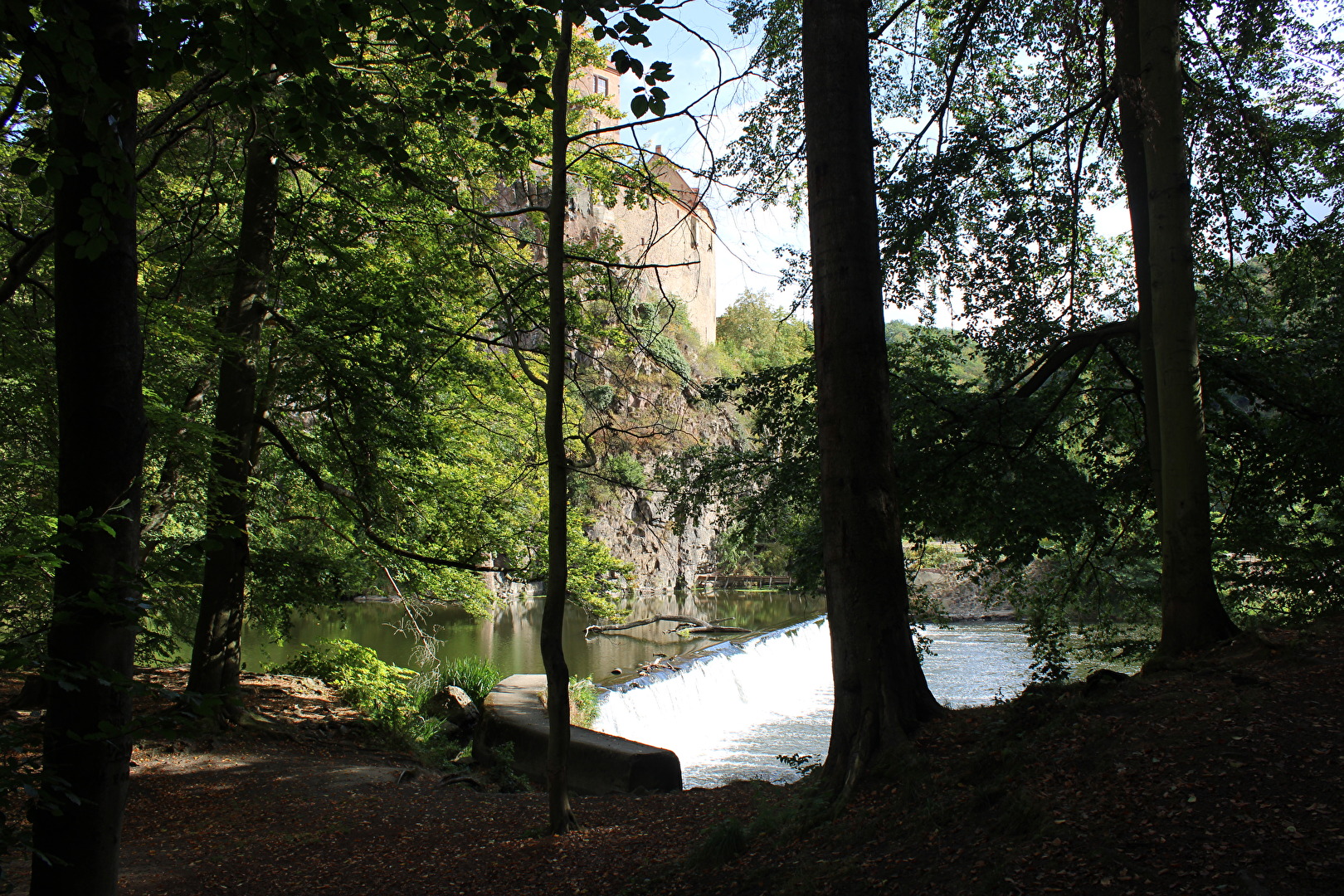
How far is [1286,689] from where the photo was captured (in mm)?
3693

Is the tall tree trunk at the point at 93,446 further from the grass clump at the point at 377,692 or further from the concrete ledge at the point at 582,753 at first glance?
the grass clump at the point at 377,692

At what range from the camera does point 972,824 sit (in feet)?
10.9

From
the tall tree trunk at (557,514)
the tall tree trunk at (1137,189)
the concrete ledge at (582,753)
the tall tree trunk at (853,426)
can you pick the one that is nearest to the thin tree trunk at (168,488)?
the tall tree trunk at (557,514)

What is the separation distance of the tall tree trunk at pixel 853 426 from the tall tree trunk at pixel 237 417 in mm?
6120

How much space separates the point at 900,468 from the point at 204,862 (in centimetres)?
603

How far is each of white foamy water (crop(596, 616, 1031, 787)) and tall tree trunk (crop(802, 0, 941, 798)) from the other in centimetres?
749

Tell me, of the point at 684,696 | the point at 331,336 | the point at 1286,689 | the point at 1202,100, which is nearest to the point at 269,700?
the point at 331,336

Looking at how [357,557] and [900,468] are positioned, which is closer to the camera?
[900,468]

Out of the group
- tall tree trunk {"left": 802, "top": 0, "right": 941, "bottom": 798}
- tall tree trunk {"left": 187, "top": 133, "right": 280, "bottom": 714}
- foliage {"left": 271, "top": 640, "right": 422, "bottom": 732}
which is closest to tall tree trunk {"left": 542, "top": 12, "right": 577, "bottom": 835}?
tall tree trunk {"left": 802, "top": 0, "right": 941, "bottom": 798}

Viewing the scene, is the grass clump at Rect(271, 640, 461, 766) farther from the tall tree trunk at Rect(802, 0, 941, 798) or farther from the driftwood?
the driftwood

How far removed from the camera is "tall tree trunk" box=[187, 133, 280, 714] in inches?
322

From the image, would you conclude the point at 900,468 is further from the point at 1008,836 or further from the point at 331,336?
the point at 331,336

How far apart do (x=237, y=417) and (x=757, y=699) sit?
11.3 meters

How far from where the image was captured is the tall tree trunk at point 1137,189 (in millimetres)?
6219
